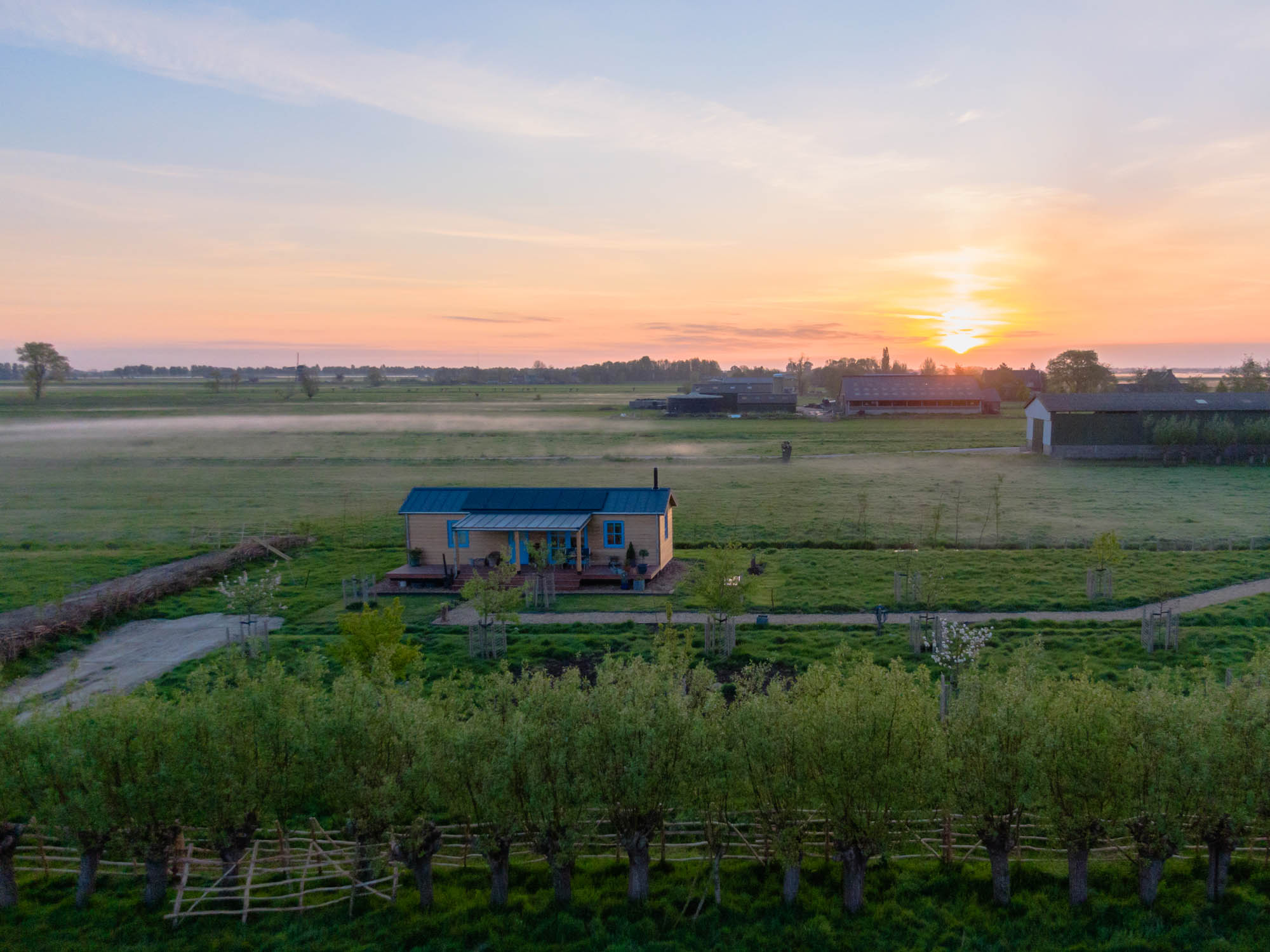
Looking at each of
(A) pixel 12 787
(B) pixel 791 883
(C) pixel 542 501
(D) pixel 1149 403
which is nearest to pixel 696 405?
(D) pixel 1149 403

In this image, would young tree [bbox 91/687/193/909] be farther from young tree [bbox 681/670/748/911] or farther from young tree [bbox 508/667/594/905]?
young tree [bbox 681/670/748/911]

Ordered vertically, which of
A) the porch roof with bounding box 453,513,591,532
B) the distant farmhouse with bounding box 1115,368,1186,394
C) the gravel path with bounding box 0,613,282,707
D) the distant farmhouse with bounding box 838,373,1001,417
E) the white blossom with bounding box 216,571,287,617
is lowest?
the gravel path with bounding box 0,613,282,707

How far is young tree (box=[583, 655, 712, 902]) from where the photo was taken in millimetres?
13453

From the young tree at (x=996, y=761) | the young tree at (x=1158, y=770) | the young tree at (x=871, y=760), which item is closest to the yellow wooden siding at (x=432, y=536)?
the young tree at (x=871, y=760)

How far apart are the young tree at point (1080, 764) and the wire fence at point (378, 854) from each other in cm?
60

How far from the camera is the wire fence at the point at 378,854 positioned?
14.1 metres

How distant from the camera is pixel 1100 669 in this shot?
75.1 feet

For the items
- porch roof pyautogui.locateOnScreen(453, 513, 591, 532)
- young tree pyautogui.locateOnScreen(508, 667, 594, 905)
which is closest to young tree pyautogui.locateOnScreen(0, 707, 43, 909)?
young tree pyautogui.locateOnScreen(508, 667, 594, 905)

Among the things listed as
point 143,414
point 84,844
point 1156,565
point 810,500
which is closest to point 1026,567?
point 1156,565

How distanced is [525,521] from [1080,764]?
24.9 metres

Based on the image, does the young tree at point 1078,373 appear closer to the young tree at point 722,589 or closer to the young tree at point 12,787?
the young tree at point 722,589

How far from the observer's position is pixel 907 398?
4998 inches

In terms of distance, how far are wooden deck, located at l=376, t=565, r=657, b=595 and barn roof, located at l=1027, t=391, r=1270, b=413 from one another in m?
56.3

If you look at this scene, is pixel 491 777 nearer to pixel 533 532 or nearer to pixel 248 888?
pixel 248 888
